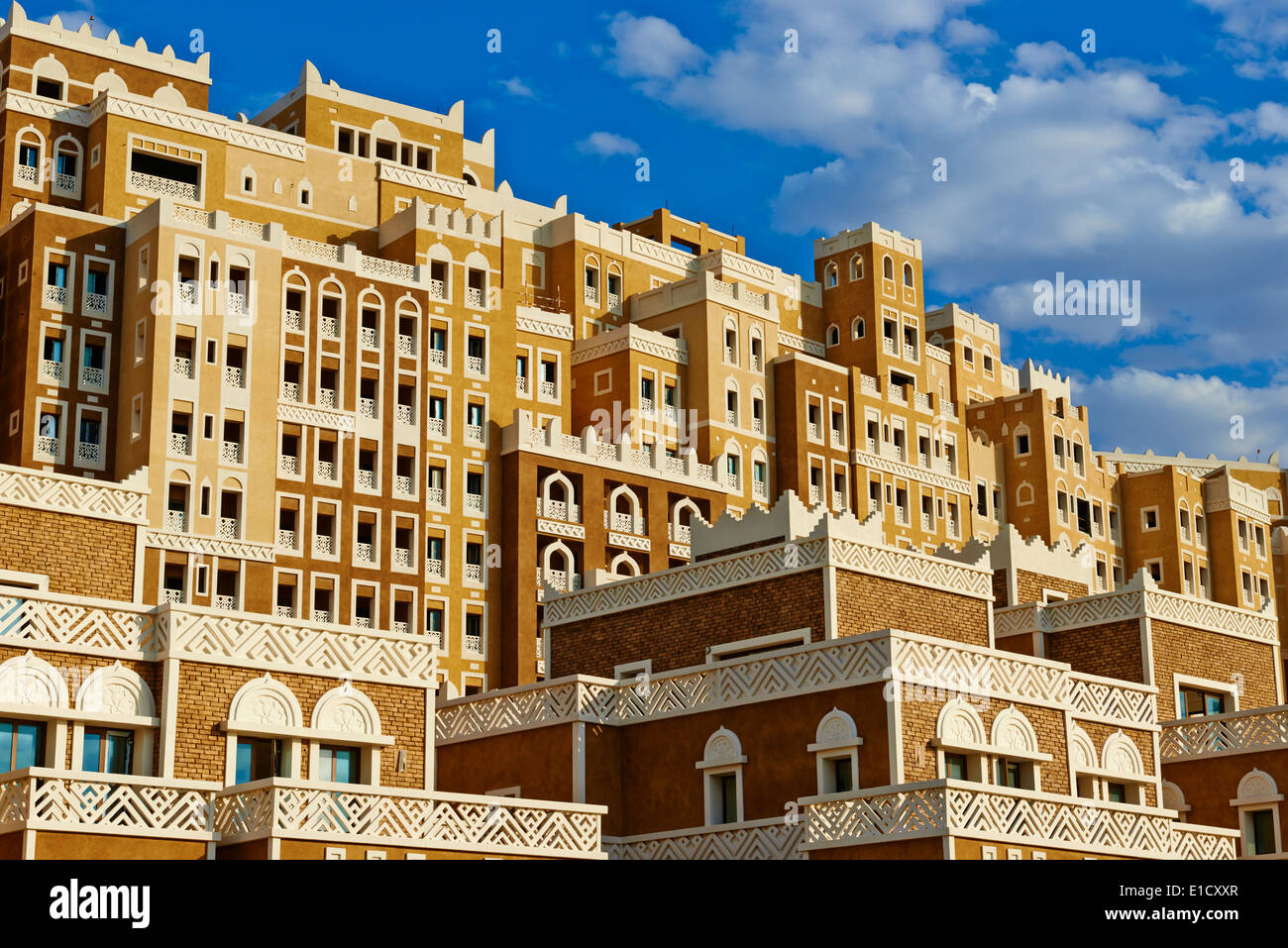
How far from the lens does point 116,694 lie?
29.3 meters

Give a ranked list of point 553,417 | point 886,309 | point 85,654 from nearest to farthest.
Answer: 1. point 85,654
2. point 553,417
3. point 886,309

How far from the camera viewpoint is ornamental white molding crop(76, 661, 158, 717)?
29.0 m

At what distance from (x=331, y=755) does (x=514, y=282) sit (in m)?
44.0

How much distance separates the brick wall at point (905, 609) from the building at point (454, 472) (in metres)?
0.07

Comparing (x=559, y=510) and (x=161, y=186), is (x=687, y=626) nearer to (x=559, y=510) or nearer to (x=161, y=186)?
(x=559, y=510)

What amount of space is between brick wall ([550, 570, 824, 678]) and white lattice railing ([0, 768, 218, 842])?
40.1 feet

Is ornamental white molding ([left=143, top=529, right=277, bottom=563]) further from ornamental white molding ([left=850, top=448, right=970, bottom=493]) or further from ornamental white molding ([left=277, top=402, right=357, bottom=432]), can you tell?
ornamental white molding ([left=850, top=448, right=970, bottom=493])

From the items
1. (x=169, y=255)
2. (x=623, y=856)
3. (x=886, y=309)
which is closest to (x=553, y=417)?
(x=169, y=255)

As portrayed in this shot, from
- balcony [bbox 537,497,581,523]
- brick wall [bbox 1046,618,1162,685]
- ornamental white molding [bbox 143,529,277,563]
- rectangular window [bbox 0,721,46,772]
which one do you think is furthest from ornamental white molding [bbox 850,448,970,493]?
rectangular window [bbox 0,721,46,772]

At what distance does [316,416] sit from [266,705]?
1184 inches

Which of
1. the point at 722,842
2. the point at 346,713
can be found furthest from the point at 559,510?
the point at 346,713

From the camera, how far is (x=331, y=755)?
103 ft

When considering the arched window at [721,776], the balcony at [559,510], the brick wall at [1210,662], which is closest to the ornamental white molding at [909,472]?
the balcony at [559,510]
